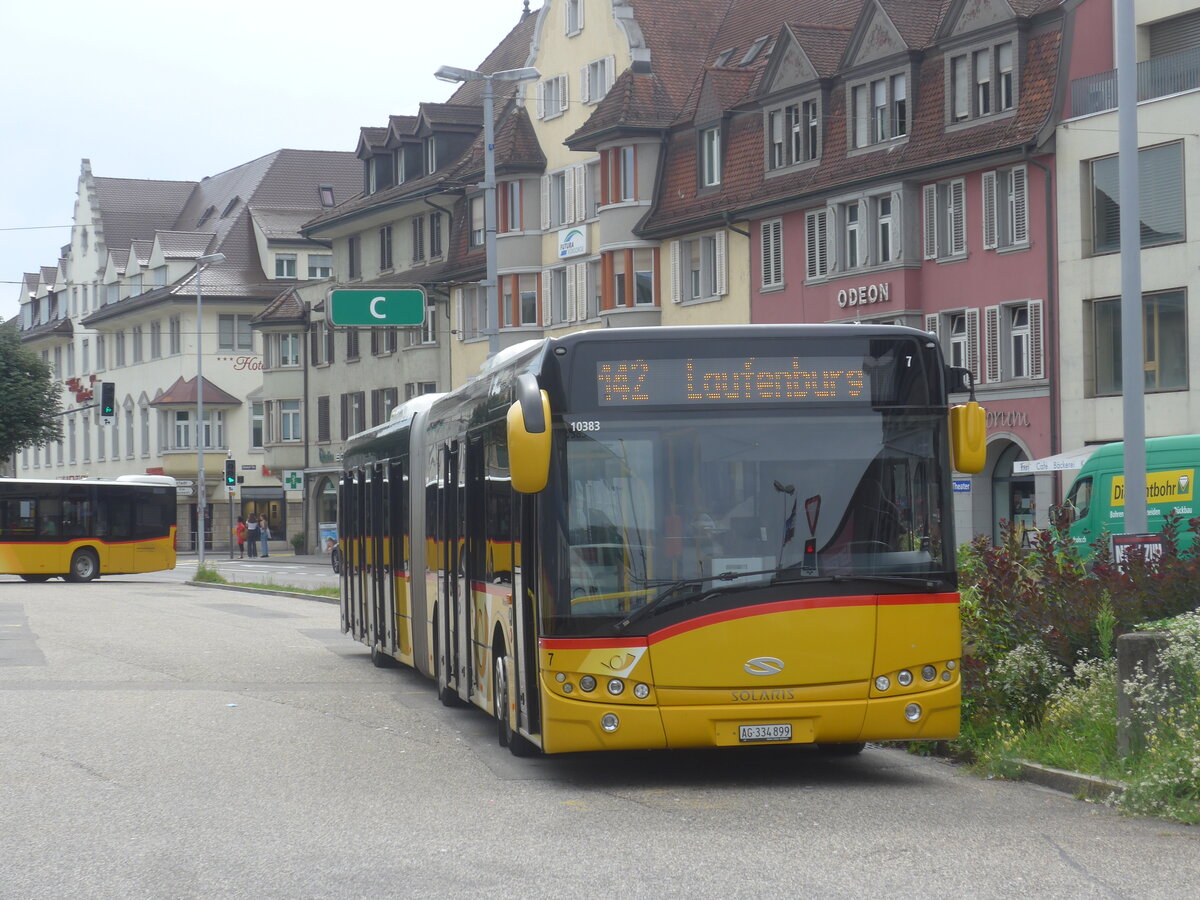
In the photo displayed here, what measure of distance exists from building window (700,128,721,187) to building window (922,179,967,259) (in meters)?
9.04

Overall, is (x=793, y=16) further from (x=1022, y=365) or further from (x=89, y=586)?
(x=89, y=586)

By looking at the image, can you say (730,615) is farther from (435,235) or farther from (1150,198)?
(435,235)

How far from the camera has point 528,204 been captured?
57938 mm

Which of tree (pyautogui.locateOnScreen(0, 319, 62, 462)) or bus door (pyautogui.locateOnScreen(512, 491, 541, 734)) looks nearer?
bus door (pyautogui.locateOnScreen(512, 491, 541, 734))

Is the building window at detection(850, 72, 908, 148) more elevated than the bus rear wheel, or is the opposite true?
the building window at detection(850, 72, 908, 148)

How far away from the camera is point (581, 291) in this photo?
2173 inches

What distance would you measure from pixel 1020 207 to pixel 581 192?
19.2 metres

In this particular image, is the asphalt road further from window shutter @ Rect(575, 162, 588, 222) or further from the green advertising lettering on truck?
window shutter @ Rect(575, 162, 588, 222)

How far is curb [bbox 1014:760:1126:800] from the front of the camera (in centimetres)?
1027

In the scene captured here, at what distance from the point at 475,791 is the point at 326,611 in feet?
82.5

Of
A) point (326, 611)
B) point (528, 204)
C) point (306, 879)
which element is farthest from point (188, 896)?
point (528, 204)

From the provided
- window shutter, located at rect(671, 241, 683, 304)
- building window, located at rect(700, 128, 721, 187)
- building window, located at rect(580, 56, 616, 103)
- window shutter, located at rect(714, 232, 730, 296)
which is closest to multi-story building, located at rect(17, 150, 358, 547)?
building window, located at rect(580, 56, 616, 103)

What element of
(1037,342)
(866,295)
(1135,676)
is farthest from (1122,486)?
(1135,676)

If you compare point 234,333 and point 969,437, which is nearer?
point 969,437
